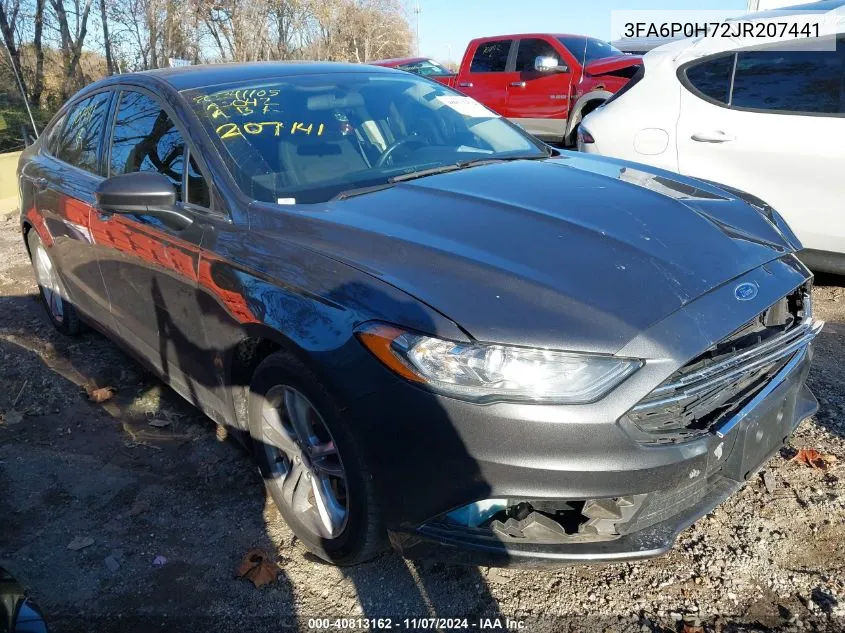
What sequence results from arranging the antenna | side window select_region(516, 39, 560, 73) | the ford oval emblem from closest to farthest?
the ford oval emblem → side window select_region(516, 39, 560, 73) → the antenna

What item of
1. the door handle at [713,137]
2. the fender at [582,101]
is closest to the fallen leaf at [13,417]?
the door handle at [713,137]

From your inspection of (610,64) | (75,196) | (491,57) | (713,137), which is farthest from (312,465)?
(491,57)

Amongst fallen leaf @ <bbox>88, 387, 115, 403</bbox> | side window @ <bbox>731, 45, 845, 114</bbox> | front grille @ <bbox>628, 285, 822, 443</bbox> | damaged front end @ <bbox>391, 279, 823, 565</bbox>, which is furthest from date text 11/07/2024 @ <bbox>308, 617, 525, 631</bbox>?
side window @ <bbox>731, 45, 845, 114</bbox>

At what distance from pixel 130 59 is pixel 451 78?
7.40 meters

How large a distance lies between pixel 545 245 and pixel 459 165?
102 centimetres

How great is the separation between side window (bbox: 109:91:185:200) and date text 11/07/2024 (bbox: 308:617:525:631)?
175cm

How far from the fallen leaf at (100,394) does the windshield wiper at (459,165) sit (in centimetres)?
220

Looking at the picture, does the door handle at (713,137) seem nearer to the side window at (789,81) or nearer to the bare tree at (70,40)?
the side window at (789,81)

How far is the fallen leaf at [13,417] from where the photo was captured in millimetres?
3748

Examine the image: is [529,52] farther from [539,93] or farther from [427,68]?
[427,68]

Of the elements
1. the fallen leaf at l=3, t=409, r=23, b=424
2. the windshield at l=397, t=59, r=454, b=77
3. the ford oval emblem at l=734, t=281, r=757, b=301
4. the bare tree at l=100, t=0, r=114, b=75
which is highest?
the bare tree at l=100, t=0, r=114, b=75

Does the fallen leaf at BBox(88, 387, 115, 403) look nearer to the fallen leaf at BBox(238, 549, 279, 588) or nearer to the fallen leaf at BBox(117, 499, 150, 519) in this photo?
the fallen leaf at BBox(117, 499, 150, 519)

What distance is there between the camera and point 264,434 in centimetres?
263

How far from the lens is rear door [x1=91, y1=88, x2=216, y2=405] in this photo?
2.81 metres
